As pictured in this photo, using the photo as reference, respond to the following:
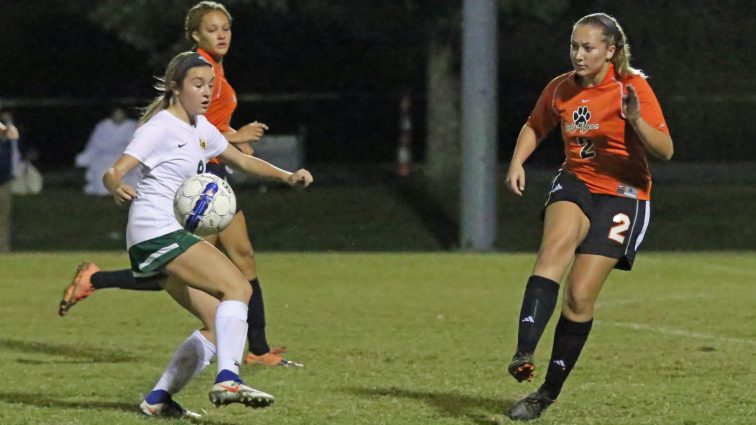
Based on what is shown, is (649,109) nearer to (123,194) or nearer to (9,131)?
(123,194)

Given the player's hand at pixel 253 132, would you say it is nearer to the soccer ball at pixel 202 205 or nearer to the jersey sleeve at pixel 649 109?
the soccer ball at pixel 202 205

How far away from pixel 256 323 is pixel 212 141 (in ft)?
8.16

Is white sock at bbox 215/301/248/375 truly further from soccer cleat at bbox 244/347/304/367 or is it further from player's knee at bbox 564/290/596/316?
soccer cleat at bbox 244/347/304/367

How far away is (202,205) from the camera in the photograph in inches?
278

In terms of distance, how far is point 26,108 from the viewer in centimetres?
3119

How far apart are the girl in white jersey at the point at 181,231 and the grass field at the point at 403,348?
433mm

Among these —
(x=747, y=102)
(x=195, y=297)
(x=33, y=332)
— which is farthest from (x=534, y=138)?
(x=747, y=102)

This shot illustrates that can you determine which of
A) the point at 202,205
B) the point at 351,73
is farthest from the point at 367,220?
the point at 202,205

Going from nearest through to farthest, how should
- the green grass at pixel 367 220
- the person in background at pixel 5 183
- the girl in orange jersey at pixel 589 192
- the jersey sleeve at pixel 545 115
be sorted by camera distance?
the girl in orange jersey at pixel 589 192 → the jersey sleeve at pixel 545 115 → the person in background at pixel 5 183 → the green grass at pixel 367 220

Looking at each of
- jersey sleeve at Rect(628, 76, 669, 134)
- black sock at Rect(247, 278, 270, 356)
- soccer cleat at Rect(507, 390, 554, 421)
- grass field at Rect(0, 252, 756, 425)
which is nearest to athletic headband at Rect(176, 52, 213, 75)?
grass field at Rect(0, 252, 756, 425)

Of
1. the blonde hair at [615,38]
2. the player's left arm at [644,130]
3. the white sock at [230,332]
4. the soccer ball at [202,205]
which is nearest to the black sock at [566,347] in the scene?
the player's left arm at [644,130]

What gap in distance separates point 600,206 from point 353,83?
25.4m

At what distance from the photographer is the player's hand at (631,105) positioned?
707 cm

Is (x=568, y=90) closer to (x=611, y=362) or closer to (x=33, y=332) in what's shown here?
(x=611, y=362)
